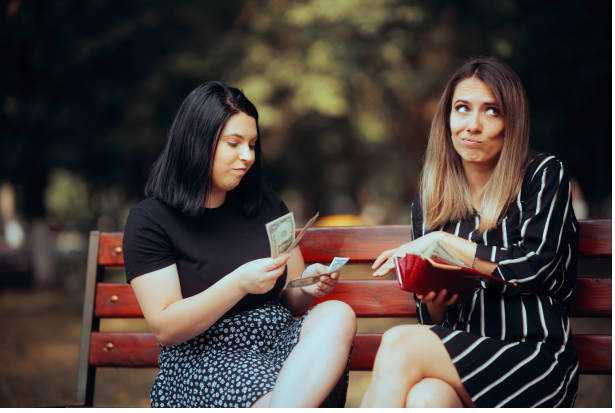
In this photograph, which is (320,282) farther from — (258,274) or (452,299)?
(452,299)

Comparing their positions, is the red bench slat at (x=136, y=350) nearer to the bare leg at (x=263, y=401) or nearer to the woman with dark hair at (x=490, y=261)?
the woman with dark hair at (x=490, y=261)

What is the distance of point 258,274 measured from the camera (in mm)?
2797

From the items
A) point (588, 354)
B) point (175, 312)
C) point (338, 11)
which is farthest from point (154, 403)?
point (338, 11)

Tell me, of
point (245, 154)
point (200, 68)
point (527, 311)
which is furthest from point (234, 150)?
point (200, 68)

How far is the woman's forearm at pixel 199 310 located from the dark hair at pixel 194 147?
0.38 metres

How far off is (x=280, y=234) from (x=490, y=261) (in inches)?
30.4

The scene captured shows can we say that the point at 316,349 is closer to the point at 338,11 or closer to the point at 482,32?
the point at 482,32

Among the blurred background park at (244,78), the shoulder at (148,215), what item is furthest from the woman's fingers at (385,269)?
the blurred background park at (244,78)

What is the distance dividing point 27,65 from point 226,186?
1053 cm

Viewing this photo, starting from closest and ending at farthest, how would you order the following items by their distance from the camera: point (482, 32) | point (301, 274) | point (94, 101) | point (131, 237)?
point (131, 237)
point (301, 274)
point (482, 32)
point (94, 101)

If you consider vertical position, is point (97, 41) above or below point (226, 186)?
above

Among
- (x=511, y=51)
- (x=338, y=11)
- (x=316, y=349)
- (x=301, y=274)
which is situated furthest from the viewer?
(x=338, y=11)

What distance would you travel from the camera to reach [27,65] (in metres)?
12.5

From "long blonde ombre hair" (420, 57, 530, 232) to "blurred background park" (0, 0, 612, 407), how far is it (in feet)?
19.8
